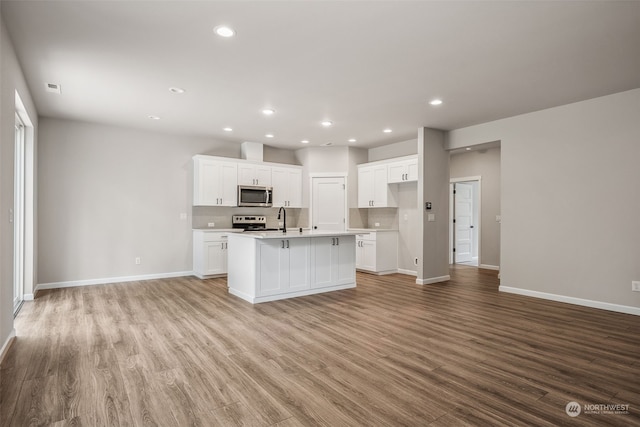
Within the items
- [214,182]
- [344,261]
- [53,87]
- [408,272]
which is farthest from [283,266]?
[53,87]

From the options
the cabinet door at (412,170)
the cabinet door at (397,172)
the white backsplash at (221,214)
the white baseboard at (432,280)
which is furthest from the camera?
the white backsplash at (221,214)

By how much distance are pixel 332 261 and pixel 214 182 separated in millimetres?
2948

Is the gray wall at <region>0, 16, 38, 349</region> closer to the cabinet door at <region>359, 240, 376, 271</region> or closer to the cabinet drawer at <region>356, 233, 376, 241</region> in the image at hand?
the cabinet drawer at <region>356, 233, 376, 241</region>

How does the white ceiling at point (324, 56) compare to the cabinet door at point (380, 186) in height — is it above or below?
above

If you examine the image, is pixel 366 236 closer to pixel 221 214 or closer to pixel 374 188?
pixel 374 188

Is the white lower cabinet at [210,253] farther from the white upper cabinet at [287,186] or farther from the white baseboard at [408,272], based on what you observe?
the white baseboard at [408,272]

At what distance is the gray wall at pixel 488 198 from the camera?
297 inches

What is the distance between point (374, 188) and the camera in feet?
24.2

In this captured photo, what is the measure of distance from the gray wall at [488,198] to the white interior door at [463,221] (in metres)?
0.88

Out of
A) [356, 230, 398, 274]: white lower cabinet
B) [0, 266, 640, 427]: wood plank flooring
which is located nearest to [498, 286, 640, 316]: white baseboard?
[0, 266, 640, 427]: wood plank flooring

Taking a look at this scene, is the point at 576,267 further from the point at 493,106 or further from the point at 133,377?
the point at 133,377

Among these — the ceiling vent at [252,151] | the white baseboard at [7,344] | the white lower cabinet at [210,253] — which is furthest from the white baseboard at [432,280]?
the white baseboard at [7,344]

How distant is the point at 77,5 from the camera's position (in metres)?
2.53

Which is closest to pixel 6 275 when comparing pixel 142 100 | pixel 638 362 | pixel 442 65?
pixel 142 100
